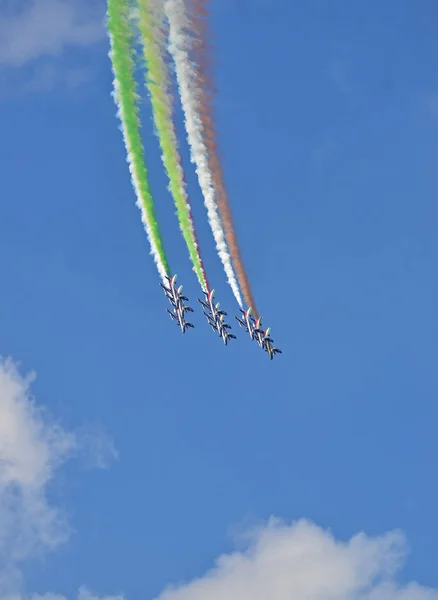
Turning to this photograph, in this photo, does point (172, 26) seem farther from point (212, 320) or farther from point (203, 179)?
point (212, 320)

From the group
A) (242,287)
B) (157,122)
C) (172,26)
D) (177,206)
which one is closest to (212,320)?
(242,287)

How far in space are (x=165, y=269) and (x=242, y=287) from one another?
350cm

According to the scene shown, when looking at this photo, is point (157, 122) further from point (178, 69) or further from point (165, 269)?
point (165, 269)

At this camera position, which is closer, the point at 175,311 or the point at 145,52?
the point at 145,52

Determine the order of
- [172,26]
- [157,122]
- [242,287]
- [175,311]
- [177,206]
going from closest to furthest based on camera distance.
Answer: [172,26] → [157,122] → [177,206] → [242,287] → [175,311]

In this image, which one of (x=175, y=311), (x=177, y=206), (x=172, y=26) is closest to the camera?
(x=172, y=26)

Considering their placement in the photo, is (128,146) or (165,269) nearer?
(128,146)

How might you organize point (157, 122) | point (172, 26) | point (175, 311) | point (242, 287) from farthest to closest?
point (175, 311)
point (242, 287)
point (157, 122)
point (172, 26)

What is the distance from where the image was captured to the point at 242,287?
58.9 m

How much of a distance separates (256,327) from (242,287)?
803 centimetres

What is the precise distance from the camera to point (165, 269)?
191 feet

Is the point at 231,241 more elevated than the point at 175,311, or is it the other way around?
the point at 175,311

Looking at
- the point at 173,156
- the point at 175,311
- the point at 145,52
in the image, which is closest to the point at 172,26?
the point at 145,52

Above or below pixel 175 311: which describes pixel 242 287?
below
